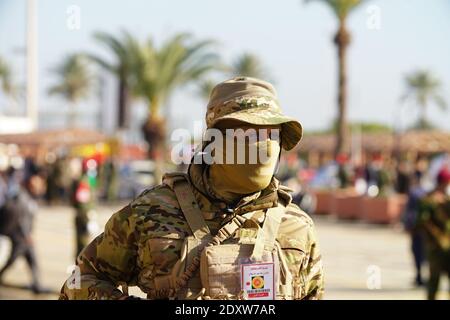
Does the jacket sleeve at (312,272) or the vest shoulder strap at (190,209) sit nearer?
the vest shoulder strap at (190,209)

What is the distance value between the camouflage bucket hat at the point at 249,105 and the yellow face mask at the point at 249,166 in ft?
0.28

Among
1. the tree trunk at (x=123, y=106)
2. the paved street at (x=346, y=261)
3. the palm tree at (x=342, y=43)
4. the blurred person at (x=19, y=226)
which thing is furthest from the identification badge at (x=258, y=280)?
the tree trunk at (x=123, y=106)

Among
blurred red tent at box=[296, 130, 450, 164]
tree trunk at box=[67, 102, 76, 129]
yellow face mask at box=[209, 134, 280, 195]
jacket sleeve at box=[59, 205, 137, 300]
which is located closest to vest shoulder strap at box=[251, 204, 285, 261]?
yellow face mask at box=[209, 134, 280, 195]

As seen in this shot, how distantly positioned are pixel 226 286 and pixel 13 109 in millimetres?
45478

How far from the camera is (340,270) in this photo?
1109 cm

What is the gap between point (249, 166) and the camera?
8.45 feet

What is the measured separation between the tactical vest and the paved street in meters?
5.69

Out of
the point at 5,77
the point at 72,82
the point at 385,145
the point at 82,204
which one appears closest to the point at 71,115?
the point at 72,82

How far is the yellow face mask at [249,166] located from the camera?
257 centimetres

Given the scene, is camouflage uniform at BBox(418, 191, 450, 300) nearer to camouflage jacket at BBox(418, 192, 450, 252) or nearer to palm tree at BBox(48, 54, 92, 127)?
camouflage jacket at BBox(418, 192, 450, 252)

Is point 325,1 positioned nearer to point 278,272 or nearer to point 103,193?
point 103,193

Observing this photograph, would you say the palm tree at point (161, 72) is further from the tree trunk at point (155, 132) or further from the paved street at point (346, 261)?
the paved street at point (346, 261)

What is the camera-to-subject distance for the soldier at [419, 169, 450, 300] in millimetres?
7590
